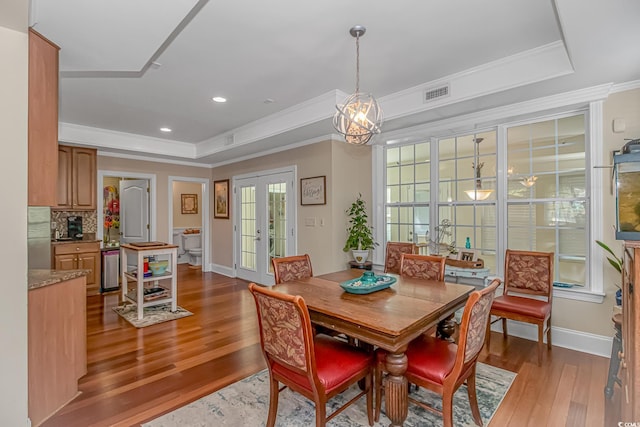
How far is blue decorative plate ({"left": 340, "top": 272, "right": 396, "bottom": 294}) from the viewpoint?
2.25 metres

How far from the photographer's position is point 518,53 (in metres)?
2.71

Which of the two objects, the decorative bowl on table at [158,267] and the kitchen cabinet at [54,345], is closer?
the kitchen cabinet at [54,345]

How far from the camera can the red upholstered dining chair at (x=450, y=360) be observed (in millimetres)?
1640

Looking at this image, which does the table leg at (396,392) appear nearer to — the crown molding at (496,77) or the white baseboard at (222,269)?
the crown molding at (496,77)

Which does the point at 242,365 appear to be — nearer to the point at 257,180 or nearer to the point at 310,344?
the point at 310,344

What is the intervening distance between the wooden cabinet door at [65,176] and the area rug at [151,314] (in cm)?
195

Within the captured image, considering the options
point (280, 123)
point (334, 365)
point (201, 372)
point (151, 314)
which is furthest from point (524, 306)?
point (151, 314)

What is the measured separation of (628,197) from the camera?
178 cm

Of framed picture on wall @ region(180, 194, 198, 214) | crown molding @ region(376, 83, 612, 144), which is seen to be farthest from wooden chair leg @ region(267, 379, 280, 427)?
framed picture on wall @ region(180, 194, 198, 214)

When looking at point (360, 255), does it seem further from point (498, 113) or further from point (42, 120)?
point (42, 120)

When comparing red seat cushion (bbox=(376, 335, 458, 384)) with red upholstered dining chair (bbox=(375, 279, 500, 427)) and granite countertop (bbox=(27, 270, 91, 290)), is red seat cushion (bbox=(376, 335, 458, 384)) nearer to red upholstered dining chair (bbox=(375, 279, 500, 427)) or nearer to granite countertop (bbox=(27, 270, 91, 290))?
red upholstered dining chair (bbox=(375, 279, 500, 427))

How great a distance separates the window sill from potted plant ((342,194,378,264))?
7.08ft

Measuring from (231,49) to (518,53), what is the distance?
246cm

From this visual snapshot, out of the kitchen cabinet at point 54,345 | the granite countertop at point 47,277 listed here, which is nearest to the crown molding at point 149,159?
the granite countertop at point 47,277
